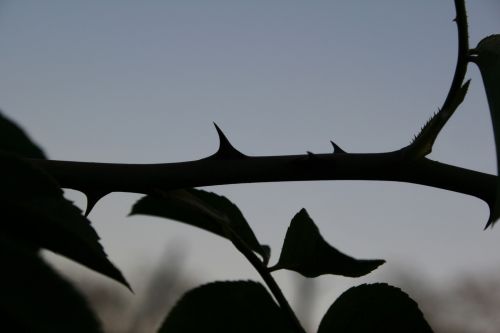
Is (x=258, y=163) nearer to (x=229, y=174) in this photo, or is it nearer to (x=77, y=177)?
(x=229, y=174)

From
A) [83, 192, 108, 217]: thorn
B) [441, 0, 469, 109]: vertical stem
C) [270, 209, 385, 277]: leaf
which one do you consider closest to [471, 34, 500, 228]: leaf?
[441, 0, 469, 109]: vertical stem

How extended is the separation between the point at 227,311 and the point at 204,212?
0.33 ft

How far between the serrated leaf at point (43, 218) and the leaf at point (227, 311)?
19 centimetres

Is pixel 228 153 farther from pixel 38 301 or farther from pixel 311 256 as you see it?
pixel 38 301

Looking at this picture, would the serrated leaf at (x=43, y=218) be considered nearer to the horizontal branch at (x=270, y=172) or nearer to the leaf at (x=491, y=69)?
the horizontal branch at (x=270, y=172)

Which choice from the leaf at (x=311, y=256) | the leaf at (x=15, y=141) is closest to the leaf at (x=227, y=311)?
the leaf at (x=311, y=256)

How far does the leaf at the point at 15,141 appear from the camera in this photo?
55 centimetres

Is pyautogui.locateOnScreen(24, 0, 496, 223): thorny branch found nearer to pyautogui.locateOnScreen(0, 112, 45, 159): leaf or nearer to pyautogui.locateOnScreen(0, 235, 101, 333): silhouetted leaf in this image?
pyautogui.locateOnScreen(0, 112, 45, 159): leaf

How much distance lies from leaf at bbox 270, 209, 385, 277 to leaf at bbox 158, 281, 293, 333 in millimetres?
35

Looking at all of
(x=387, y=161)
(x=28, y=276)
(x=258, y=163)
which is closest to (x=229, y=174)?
(x=258, y=163)

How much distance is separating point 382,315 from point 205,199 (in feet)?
0.63

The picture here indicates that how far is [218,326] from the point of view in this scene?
57cm

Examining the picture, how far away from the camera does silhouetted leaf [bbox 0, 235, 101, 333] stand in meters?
0.28

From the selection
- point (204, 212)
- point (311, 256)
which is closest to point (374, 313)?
point (311, 256)
